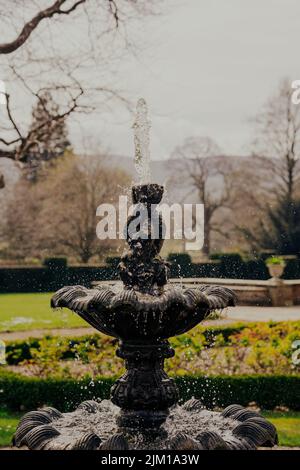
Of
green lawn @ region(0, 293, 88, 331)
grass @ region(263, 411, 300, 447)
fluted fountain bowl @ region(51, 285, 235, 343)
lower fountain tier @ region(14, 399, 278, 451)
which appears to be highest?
fluted fountain bowl @ region(51, 285, 235, 343)

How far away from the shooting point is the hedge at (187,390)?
752cm

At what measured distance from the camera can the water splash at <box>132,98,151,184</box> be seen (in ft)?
17.6

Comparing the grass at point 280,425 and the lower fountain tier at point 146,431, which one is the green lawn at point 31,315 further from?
the lower fountain tier at point 146,431

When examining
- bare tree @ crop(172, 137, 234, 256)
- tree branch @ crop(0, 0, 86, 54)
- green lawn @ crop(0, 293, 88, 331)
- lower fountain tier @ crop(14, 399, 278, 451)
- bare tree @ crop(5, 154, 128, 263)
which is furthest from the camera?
bare tree @ crop(172, 137, 234, 256)

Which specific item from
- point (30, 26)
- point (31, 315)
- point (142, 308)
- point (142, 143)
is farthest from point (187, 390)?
point (31, 315)

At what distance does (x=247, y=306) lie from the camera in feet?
63.4

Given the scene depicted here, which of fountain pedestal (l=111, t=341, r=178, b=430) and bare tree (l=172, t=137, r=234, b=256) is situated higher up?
bare tree (l=172, t=137, r=234, b=256)

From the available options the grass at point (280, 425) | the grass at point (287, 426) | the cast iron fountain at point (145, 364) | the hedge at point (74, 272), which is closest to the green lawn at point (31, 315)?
the hedge at point (74, 272)

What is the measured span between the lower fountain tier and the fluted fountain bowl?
2.09 feet

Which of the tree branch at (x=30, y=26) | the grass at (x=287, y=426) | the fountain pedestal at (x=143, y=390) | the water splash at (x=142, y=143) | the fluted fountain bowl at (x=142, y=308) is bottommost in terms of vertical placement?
the grass at (x=287, y=426)

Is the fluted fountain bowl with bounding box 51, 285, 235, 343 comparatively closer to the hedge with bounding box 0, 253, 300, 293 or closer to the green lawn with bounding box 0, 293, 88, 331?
the green lawn with bounding box 0, 293, 88, 331

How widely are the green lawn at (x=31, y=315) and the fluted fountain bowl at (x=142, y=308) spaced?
25.2 feet

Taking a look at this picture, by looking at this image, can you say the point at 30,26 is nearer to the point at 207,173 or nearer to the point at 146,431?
the point at 146,431

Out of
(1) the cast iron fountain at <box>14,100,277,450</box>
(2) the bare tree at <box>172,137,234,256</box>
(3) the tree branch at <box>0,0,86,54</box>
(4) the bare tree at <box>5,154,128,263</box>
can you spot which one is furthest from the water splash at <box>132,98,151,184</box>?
(2) the bare tree at <box>172,137,234,256</box>
